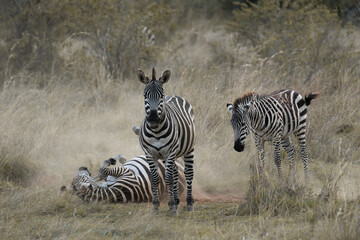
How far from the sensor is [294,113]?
8602 mm

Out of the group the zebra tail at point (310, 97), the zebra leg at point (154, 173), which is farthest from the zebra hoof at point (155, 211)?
the zebra tail at point (310, 97)

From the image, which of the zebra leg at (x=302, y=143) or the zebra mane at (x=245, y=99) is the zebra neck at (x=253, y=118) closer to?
the zebra mane at (x=245, y=99)

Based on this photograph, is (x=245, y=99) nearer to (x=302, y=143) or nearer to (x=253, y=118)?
(x=253, y=118)

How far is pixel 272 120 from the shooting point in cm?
798

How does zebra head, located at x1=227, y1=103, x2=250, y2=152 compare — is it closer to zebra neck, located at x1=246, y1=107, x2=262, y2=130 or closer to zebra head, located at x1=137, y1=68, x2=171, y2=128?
zebra neck, located at x1=246, y1=107, x2=262, y2=130

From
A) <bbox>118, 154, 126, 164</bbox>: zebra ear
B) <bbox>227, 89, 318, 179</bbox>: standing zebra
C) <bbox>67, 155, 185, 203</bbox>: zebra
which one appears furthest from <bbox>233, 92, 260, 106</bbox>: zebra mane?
<bbox>118, 154, 126, 164</bbox>: zebra ear

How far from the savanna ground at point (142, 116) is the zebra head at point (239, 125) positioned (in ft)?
1.80

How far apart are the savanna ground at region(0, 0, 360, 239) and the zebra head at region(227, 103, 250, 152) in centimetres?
55

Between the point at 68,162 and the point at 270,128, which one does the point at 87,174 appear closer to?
the point at 68,162

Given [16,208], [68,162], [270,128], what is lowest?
[16,208]

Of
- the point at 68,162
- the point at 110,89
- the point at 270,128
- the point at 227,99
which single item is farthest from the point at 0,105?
the point at 270,128

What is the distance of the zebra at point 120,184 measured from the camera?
728 centimetres

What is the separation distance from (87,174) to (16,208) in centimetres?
160

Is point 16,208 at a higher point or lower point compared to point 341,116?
lower
